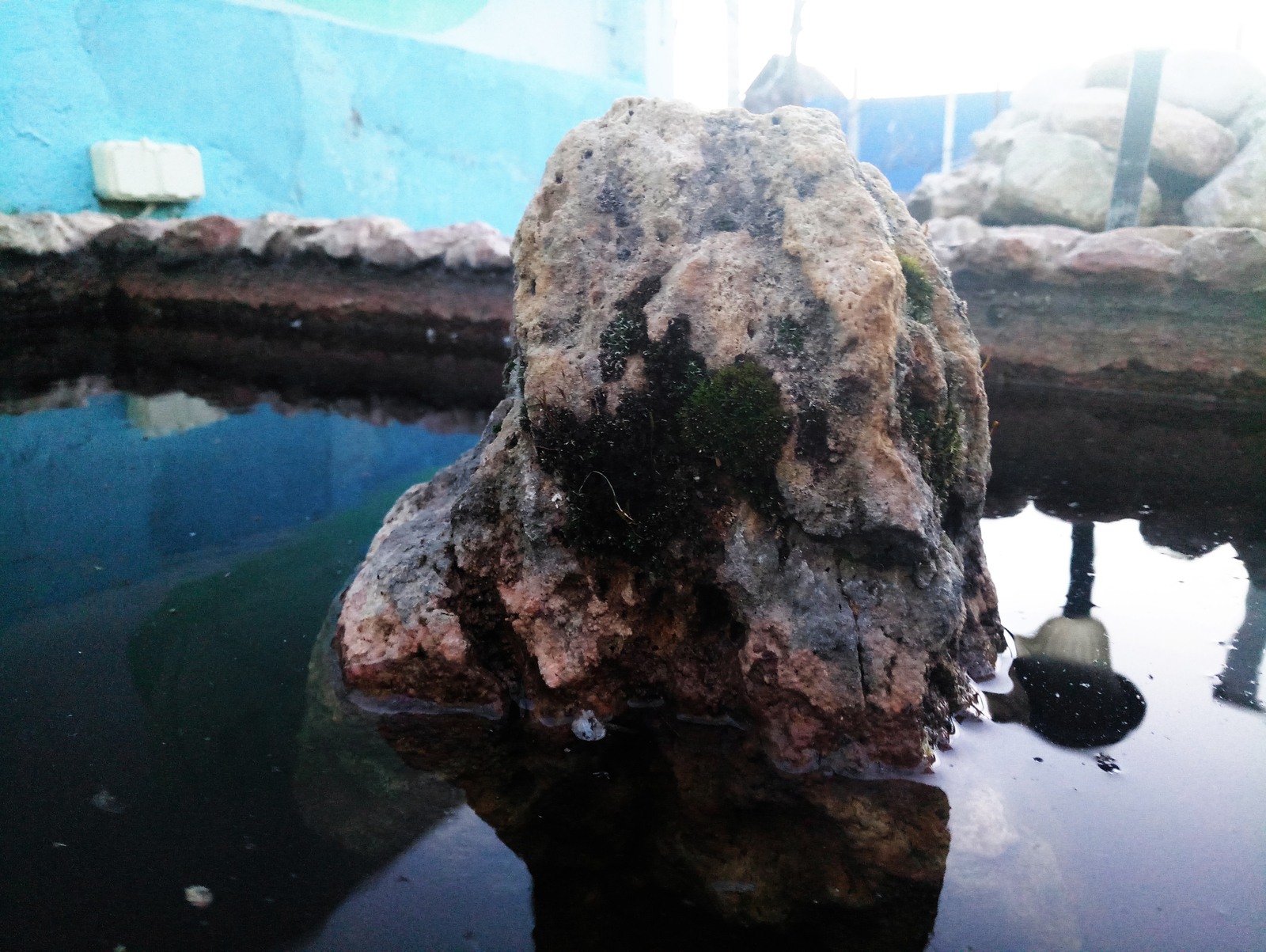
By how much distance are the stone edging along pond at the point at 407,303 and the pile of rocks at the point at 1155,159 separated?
107cm

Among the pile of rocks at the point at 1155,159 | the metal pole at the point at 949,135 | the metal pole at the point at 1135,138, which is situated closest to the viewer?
the metal pole at the point at 1135,138

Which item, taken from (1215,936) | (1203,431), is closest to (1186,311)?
(1203,431)

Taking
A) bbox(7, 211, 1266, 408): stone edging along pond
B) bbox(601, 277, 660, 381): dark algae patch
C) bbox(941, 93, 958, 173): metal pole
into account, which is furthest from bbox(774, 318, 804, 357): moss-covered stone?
bbox(941, 93, 958, 173): metal pole

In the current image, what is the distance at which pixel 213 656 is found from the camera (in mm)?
2695

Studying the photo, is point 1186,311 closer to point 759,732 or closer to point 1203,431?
point 1203,431

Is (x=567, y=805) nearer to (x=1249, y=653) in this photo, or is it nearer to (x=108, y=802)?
(x=108, y=802)

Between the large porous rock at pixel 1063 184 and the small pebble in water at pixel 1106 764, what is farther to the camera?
the large porous rock at pixel 1063 184

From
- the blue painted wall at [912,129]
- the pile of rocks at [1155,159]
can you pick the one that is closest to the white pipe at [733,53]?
the blue painted wall at [912,129]

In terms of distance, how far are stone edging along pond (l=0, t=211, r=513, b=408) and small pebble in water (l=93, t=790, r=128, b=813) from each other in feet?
18.6

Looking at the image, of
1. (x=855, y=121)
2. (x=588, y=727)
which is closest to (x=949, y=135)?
(x=855, y=121)

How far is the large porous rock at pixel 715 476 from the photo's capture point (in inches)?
85.1

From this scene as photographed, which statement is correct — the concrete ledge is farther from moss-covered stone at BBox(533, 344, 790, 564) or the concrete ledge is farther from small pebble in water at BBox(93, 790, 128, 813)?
small pebble in water at BBox(93, 790, 128, 813)

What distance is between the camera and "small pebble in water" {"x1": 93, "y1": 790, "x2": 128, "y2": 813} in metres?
2.01

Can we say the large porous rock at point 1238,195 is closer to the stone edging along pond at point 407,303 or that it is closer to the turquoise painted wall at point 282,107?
the stone edging along pond at point 407,303
